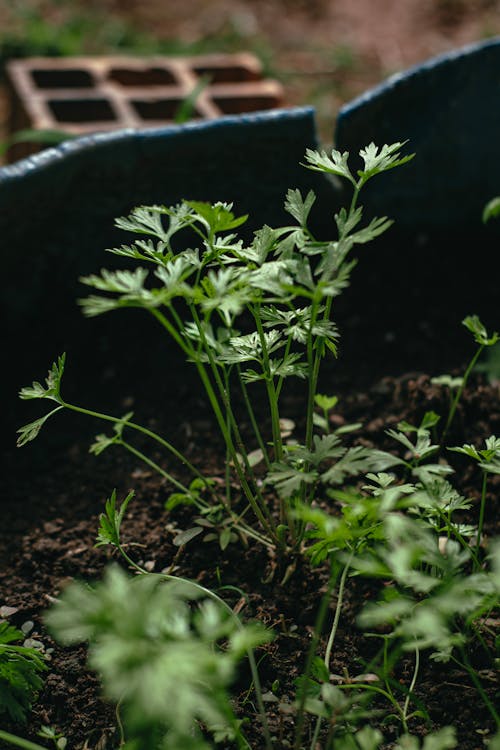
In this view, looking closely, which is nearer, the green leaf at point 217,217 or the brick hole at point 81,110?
the green leaf at point 217,217

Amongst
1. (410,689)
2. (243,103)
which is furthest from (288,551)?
(243,103)

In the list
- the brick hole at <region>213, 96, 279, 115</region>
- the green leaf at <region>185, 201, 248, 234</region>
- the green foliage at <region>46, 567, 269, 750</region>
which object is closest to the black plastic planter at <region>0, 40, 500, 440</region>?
the green leaf at <region>185, 201, 248, 234</region>

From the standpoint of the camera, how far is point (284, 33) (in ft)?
11.8

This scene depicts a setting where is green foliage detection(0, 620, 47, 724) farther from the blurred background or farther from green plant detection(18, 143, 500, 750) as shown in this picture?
the blurred background

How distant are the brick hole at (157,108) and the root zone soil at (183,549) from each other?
1.03 m

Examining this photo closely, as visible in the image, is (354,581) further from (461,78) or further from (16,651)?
(461,78)

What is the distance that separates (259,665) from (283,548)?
0.59 ft

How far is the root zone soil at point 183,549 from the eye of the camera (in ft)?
4.15

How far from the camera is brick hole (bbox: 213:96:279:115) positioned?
259 cm

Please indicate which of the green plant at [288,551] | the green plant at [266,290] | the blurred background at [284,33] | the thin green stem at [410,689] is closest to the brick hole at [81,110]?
the blurred background at [284,33]

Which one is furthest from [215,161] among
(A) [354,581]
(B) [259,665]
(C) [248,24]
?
(C) [248,24]

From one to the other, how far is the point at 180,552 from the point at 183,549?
22mm

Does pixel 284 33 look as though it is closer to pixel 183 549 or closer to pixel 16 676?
pixel 183 549

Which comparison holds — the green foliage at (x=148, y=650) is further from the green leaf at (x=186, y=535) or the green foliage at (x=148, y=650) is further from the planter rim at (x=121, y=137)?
the planter rim at (x=121, y=137)
